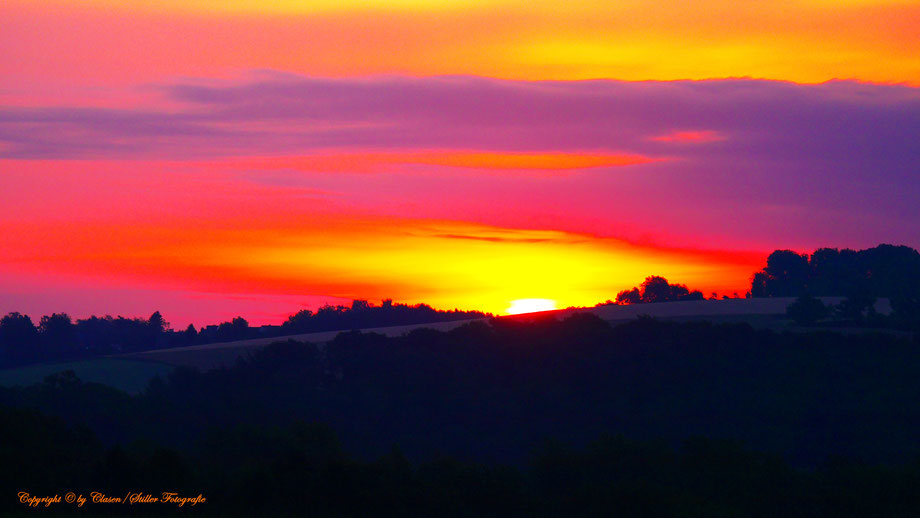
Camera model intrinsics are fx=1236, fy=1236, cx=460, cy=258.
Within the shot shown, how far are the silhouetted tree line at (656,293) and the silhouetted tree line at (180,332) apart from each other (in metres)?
22.5

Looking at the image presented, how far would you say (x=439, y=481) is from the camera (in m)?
53.6

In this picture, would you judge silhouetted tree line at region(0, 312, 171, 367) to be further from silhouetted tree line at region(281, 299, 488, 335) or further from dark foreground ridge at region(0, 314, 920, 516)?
dark foreground ridge at region(0, 314, 920, 516)

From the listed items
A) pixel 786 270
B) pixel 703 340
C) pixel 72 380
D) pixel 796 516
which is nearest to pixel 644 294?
pixel 786 270

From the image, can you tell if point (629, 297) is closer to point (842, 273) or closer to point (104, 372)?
point (842, 273)

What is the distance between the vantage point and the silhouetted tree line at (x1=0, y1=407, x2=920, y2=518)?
1804 inches

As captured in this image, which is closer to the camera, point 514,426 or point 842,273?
point 514,426

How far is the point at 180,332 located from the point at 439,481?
153m

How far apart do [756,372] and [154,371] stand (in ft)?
195

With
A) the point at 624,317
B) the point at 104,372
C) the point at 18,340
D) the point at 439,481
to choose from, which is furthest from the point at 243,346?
the point at 439,481

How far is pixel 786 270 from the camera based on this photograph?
7475 inches

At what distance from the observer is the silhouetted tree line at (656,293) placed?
182m

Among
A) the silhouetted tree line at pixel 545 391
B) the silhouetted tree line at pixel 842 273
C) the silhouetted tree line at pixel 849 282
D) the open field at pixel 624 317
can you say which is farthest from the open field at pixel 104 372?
the silhouetted tree line at pixel 842 273

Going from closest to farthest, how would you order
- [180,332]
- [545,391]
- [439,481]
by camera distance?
[439,481]
[545,391]
[180,332]

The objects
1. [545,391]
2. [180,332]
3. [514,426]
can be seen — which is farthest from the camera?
[180,332]
